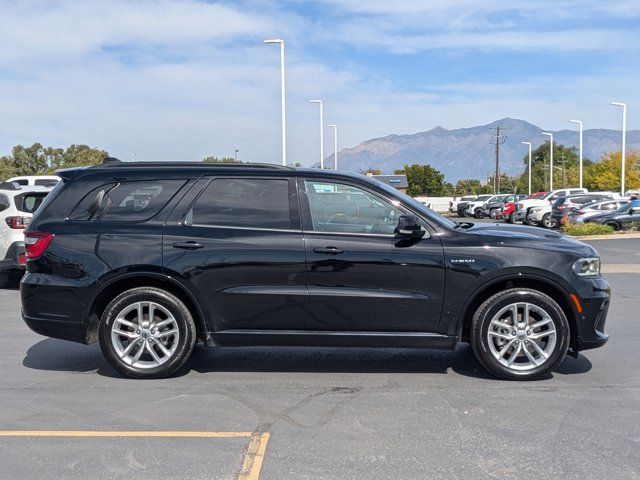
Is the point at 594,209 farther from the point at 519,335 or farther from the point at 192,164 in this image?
the point at 192,164

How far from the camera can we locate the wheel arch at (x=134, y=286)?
239 inches

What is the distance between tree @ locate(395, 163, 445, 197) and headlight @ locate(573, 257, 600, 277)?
272ft

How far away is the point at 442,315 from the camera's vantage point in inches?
236

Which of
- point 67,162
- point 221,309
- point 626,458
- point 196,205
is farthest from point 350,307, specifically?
point 67,162

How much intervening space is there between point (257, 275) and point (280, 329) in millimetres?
510

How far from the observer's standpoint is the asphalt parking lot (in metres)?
4.27

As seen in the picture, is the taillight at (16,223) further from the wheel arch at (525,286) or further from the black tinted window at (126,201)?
the wheel arch at (525,286)

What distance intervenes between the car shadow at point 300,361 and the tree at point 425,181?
3239 inches

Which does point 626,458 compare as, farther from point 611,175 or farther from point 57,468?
point 611,175

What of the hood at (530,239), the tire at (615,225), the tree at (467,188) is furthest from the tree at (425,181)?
the hood at (530,239)

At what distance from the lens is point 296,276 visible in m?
5.97

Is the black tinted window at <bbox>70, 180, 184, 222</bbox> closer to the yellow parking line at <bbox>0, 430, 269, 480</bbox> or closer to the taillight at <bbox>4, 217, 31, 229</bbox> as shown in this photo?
the yellow parking line at <bbox>0, 430, 269, 480</bbox>

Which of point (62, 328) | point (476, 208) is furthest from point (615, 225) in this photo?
point (62, 328)

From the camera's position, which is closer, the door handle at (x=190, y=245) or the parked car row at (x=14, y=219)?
the door handle at (x=190, y=245)
